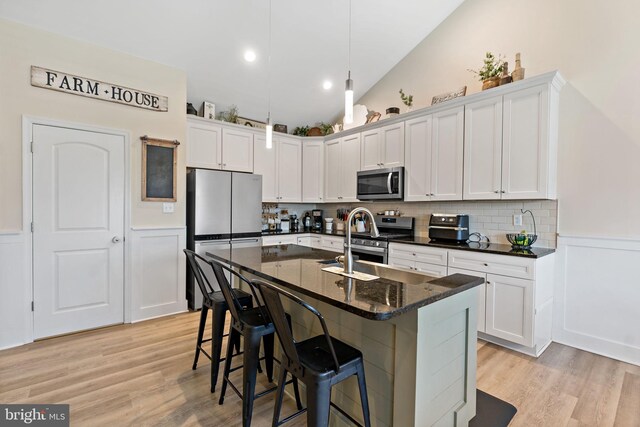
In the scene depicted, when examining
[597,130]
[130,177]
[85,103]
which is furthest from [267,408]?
[597,130]

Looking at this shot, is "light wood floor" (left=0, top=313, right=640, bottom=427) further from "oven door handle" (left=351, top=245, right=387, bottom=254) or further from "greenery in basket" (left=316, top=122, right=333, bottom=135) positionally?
"greenery in basket" (left=316, top=122, right=333, bottom=135)

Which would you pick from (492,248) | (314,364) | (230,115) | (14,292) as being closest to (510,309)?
(492,248)

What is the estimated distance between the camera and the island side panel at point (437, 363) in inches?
51.9

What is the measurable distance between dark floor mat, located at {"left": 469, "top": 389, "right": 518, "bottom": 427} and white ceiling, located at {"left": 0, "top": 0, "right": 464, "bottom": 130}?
153 inches

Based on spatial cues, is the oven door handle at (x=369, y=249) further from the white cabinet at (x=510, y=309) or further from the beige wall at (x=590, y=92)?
the beige wall at (x=590, y=92)

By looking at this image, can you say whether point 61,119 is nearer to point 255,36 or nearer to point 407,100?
point 255,36

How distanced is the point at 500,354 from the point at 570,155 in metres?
1.95

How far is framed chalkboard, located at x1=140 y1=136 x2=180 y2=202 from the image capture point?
3422mm

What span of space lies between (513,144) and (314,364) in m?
2.78

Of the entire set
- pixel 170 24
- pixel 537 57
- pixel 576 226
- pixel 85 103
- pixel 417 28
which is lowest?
pixel 576 226

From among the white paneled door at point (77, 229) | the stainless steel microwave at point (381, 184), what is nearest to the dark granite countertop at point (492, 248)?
the stainless steel microwave at point (381, 184)

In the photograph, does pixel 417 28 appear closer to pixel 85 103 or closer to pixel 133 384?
pixel 85 103

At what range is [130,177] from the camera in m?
3.34

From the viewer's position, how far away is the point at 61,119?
9.71 ft
